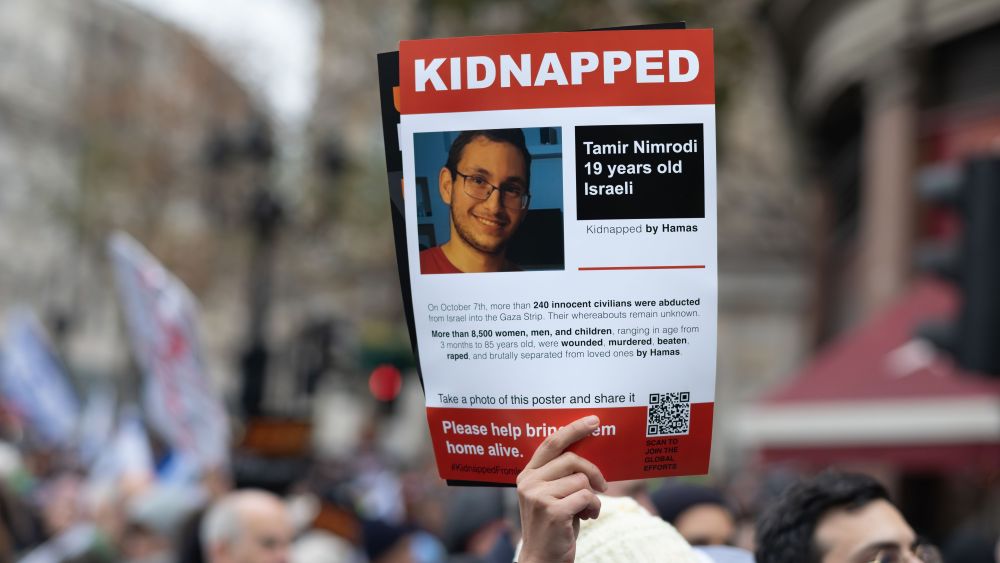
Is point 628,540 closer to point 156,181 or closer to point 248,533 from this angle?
point 248,533

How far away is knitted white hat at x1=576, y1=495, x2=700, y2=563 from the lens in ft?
10.7

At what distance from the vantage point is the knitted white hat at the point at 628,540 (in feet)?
10.7

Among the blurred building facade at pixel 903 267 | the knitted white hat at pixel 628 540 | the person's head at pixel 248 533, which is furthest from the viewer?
the blurred building facade at pixel 903 267

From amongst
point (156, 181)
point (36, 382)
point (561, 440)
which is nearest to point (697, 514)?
point (561, 440)

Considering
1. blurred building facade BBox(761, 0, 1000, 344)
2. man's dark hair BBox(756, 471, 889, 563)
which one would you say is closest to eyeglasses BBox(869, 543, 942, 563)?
man's dark hair BBox(756, 471, 889, 563)

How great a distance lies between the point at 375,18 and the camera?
78.9 feet

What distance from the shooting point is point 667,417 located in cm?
303

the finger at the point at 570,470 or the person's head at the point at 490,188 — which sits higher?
the person's head at the point at 490,188

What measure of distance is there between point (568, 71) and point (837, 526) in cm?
138

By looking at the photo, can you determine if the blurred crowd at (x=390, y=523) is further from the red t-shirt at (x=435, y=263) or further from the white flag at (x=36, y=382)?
the white flag at (x=36, y=382)

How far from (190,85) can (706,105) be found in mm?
31945

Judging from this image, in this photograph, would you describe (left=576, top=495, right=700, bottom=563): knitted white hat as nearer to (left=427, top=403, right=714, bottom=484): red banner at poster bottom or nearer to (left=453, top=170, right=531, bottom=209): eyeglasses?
(left=427, top=403, right=714, bottom=484): red banner at poster bottom

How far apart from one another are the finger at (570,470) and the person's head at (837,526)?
899 mm

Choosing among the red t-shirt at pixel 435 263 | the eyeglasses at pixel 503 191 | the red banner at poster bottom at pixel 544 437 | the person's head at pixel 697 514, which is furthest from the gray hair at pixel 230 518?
the eyeglasses at pixel 503 191
